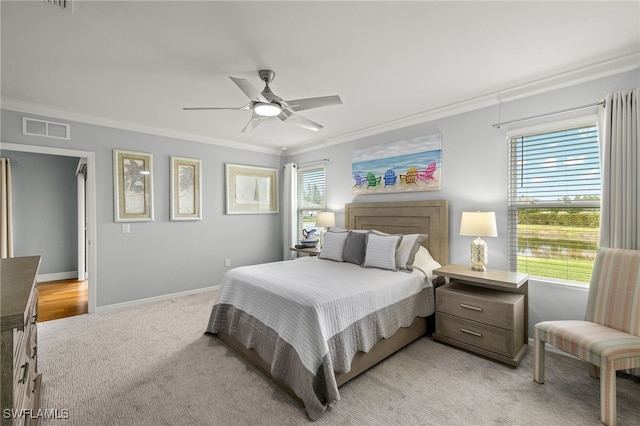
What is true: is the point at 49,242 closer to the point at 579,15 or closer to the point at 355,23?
the point at 355,23

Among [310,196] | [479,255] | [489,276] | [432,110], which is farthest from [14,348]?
[310,196]

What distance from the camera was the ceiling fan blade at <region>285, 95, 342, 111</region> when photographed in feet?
7.95

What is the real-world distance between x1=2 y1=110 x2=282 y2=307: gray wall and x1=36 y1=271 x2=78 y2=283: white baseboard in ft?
9.53

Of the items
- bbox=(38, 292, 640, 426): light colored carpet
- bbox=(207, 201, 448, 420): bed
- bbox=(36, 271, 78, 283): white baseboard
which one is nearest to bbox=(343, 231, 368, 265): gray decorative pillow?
bbox=(207, 201, 448, 420): bed

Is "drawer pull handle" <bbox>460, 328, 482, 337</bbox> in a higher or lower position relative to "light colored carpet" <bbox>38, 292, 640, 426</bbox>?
higher

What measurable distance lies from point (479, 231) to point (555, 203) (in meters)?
0.77

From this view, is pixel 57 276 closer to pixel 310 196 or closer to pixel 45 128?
pixel 45 128

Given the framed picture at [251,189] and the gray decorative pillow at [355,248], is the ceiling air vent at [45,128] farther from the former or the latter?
the gray decorative pillow at [355,248]

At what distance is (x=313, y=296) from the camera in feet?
7.13

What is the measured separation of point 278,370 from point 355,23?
2.51 meters

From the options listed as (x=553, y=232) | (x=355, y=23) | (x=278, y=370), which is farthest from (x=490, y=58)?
(x=278, y=370)

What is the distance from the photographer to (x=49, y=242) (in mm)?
5559

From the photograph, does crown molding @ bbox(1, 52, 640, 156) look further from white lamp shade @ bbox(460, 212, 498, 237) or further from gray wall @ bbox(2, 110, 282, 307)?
white lamp shade @ bbox(460, 212, 498, 237)

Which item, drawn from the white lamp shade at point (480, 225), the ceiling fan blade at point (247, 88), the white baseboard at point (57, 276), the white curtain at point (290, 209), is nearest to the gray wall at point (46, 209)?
the white baseboard at point (57, 276)
